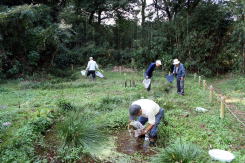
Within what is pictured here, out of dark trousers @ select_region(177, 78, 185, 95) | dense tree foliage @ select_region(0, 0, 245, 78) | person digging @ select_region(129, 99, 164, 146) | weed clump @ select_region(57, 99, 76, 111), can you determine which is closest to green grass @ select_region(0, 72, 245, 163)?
weed clump @ select_region(57, 99, 76, 111)

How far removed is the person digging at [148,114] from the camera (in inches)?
166

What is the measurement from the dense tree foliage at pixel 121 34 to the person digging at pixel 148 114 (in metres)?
11.0

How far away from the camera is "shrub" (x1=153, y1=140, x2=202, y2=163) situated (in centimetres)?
377

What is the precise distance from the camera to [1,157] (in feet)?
12.7

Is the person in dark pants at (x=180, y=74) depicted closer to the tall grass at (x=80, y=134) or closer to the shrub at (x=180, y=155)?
the tall grass at (x=80, y=134)

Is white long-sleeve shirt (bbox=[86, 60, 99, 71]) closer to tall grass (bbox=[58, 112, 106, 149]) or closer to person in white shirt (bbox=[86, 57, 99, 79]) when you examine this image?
person in white shirt (bbox=[86, 57, 99, 79])

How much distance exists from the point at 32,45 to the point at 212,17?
41.4 feet

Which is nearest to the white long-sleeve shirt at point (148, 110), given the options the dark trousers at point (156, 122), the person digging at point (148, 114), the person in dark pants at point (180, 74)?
the person digging at point (148, 114)

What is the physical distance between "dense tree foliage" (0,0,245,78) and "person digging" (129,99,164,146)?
431 inches

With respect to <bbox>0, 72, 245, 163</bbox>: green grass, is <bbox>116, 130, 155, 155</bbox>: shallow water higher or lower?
lower

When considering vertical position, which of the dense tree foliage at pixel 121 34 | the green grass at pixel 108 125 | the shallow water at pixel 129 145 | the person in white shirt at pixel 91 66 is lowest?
the shallow water at pixel 129 145

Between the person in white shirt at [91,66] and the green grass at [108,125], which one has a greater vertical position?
the person in white shirt at [91,66]

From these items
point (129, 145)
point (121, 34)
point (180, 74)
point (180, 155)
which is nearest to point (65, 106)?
point (129, 145)

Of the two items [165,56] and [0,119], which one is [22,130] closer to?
[0,119]
